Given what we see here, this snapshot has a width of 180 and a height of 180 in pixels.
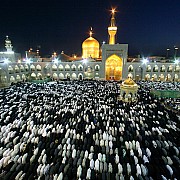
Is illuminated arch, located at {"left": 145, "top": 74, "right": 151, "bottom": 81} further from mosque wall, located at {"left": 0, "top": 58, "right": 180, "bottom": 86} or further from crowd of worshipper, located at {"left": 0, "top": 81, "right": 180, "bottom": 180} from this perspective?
crowd of worshipper, located at {"left": 0, "top": 81, "right": 180, "bottom": 180}

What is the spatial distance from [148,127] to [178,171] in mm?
4411

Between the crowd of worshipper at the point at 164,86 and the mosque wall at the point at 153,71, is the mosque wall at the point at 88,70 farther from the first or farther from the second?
the crowd of worshipper at the point at 164,86

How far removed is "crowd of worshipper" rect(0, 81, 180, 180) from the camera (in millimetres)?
6746

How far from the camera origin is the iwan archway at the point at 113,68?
3669 cm

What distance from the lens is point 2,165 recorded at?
7.07m

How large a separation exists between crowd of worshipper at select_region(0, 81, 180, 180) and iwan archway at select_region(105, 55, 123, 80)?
2329 centimetres

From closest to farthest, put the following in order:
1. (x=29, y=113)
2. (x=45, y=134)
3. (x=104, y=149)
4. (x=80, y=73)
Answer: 1. (x=104, y=149)
2. (x=45, y=134)
3. (x=29, y=113)
4. (x=80, y=73)

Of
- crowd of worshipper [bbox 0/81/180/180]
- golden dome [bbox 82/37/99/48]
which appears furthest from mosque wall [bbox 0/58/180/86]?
crowd of worshipper [bbox 0/81/180/180]

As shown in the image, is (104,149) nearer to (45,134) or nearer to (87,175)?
(87,175)

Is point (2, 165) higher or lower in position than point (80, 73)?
lower

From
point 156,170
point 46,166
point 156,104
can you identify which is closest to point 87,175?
point 46,166

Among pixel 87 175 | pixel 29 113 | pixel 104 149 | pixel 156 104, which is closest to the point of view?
pixel 87 175

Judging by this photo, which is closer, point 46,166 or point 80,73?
point 46,166

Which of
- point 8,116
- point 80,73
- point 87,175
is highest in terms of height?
point 80,73
